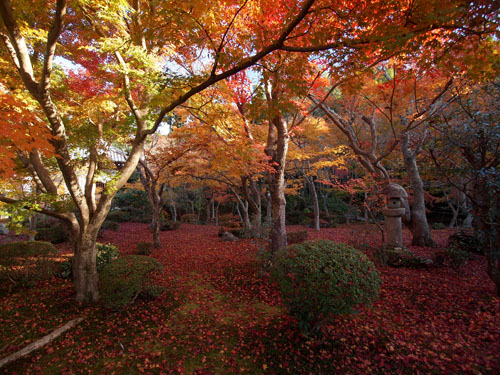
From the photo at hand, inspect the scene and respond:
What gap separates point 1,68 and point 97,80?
1987 mm

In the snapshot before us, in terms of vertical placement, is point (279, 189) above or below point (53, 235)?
above

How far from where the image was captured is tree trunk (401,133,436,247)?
9125 millimetres

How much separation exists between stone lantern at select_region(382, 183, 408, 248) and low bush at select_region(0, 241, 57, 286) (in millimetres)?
10085

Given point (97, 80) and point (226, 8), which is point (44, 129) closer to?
point (97, 80)

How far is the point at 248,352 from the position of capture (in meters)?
3.57

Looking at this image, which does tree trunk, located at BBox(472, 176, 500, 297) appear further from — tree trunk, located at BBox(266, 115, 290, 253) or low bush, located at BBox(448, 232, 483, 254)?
tree trunk, located at BBox(266, 115, 290, 253)

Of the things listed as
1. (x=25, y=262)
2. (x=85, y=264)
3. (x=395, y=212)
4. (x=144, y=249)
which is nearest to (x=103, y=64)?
(x=85, y=264)

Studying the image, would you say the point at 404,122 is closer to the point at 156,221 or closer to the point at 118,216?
the point at 156,221

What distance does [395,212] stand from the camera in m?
7.52

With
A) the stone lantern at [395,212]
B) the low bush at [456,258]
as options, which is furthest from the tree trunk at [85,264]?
the low bush at [456,258]

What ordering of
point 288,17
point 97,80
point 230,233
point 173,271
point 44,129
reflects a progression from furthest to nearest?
point 230,233 → point 173,271 → point 97,80 → point 44,129 → point 288,17

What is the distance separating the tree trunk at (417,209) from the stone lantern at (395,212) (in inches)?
91.7

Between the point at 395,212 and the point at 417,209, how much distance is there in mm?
2774

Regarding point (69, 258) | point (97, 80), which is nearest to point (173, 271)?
point (69, 258)
